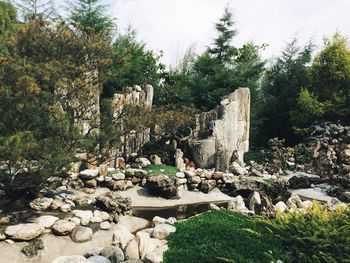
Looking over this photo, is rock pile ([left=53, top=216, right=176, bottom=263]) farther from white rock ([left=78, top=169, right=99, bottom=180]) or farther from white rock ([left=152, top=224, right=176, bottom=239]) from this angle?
white rock ([left=78, top=169, right=99, bottom=180])

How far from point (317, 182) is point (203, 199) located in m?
5.48

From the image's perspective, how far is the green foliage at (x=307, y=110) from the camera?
2156cm

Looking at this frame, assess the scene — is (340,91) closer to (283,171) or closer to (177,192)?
(283,171)

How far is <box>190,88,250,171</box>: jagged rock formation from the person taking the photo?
15219 millimetres

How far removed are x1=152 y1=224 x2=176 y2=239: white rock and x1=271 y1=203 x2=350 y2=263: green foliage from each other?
1.96m

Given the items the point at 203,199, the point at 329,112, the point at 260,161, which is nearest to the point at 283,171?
the point at 260,161

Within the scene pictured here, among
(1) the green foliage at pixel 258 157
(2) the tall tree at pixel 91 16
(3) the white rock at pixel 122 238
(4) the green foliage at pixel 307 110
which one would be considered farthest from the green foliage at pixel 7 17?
(4) the green foliage at pixel 307 110

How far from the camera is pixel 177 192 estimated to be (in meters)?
11.3

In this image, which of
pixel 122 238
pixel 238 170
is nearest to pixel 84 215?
pixel 122 238

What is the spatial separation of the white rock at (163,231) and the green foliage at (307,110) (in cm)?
1660

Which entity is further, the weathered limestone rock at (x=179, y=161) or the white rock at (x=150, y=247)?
the weathered limestone rock at (x=179, y=161)

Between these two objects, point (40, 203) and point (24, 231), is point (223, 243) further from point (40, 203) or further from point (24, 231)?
point (40, 203)

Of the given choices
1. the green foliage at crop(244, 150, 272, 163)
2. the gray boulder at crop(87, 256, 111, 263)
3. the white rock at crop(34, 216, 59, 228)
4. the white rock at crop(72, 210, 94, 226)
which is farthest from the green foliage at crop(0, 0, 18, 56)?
the gray boulder at crop(87, 256, 111, 263)

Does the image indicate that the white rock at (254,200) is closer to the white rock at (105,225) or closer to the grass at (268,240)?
the grass at (268,240)
